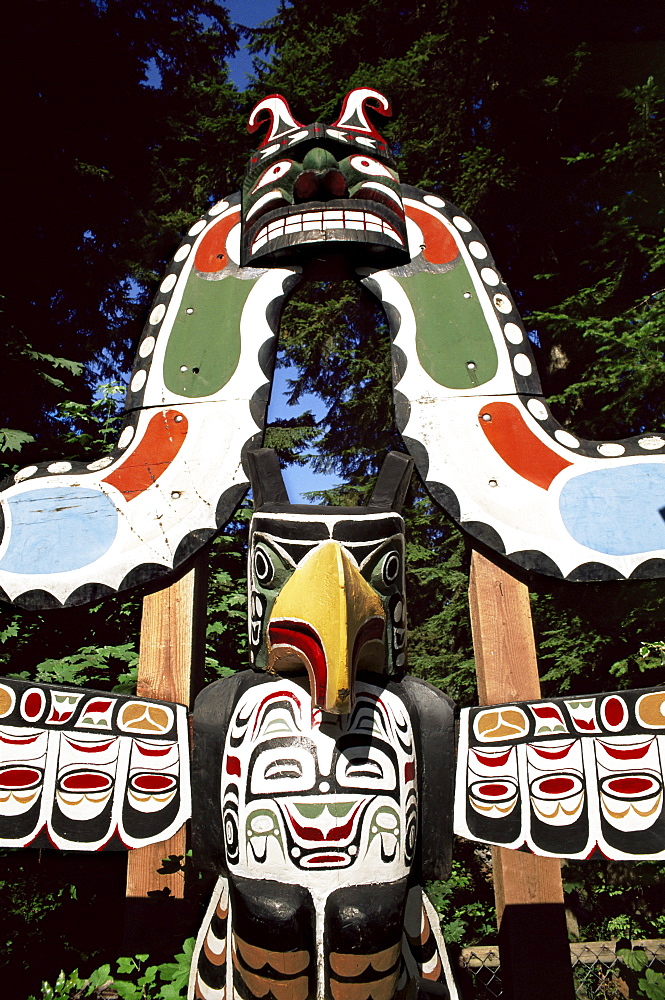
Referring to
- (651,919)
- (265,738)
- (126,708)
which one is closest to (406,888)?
(265,738)

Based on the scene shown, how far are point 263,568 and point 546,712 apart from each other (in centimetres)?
87

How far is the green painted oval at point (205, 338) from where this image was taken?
2.75m

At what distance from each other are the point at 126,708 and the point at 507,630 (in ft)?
4.08

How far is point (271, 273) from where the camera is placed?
283 centimetres

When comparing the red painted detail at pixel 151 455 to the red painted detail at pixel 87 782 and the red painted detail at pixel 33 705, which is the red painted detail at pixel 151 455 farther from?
the red painted detail at pixel 87 782

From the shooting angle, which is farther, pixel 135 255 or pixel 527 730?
pixel 135 255

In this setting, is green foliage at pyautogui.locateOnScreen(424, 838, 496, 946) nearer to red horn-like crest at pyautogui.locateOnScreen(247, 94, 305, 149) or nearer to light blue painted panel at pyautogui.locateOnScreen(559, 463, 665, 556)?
light blue painted panel at pyautogui.locateOnScreen(559, 463, 665, 556)

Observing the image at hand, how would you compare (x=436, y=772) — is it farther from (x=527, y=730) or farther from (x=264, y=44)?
(x=264, y=44)

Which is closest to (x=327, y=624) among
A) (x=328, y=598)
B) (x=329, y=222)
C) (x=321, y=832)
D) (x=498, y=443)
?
(x=328, y=598)

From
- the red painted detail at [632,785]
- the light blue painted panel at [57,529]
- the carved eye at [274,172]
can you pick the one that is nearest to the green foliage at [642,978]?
the red painted detail at [632,785]

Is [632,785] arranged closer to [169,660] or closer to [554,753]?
[554,753]

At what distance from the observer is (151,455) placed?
8.68 feet

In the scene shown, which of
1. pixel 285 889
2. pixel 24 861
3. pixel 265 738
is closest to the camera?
pixel 285 889

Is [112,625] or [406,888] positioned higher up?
[112,625]
